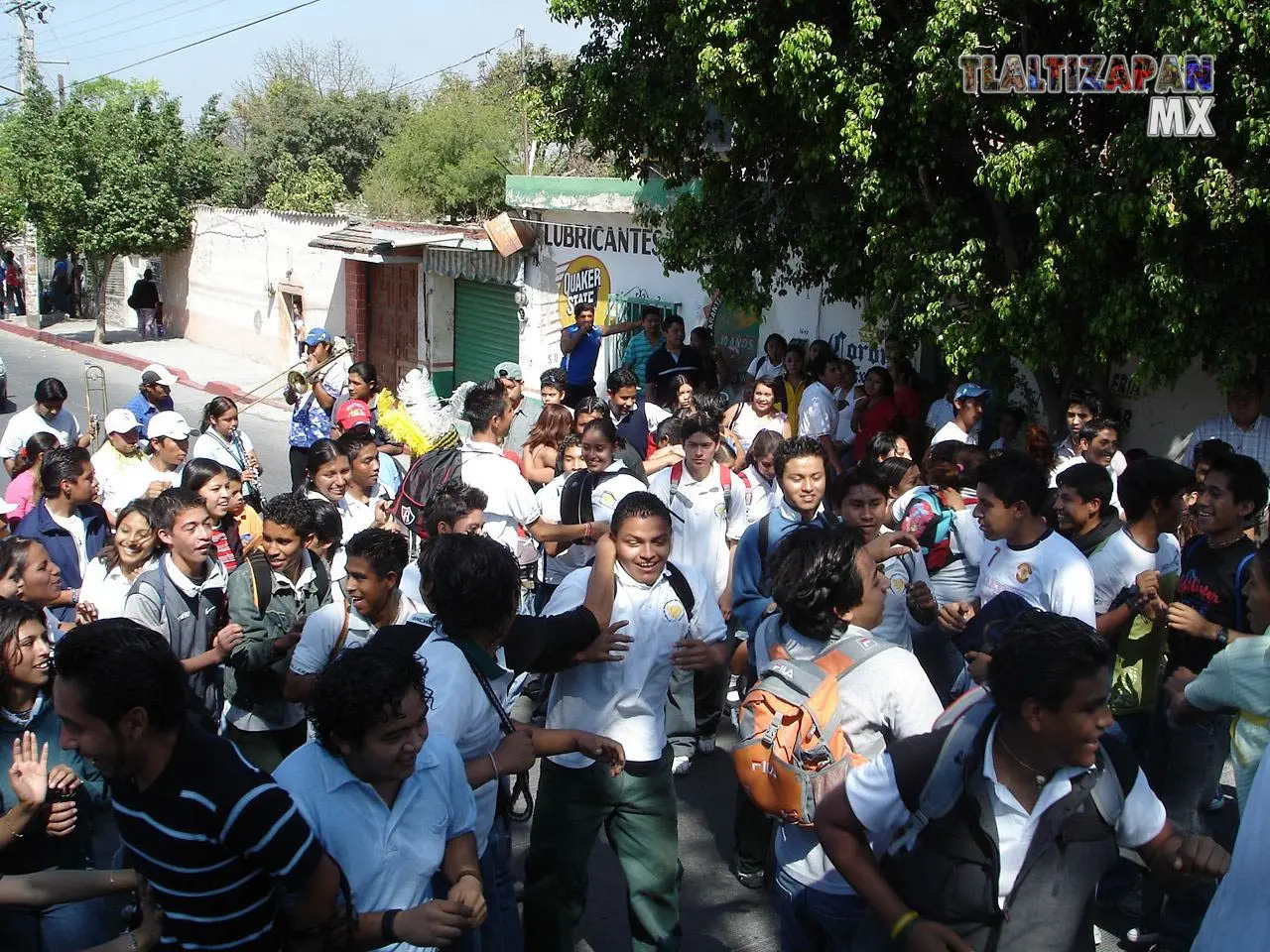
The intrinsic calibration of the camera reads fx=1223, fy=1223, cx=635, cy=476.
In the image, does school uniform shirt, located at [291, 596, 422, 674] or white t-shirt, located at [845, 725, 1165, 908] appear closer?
white t-shirt, located at [845, 725, 1165, 908]

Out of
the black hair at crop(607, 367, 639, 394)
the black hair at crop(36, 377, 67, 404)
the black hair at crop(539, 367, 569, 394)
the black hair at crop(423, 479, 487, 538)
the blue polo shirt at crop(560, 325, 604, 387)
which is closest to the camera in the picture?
the black hair at crop(423, 479, 487, 538)

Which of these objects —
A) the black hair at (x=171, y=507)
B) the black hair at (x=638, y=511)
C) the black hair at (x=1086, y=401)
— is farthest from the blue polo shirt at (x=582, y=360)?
the black hair at (x=638, y=511)

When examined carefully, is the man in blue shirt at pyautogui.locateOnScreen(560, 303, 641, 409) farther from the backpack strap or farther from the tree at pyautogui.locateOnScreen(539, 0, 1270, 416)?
the backpack strap

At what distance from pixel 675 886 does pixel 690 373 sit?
8015 mm

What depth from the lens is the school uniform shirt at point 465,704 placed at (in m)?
3.09

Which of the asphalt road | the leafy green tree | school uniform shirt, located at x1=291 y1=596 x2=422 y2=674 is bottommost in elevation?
the asphalt road

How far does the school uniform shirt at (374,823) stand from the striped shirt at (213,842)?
93 mm

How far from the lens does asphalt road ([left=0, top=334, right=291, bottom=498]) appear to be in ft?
48.7

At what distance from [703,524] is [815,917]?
3.36 metres

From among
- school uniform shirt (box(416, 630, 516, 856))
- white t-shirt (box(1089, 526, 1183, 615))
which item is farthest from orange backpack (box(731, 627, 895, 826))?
white t-shirt (box(1089, 526, 1183, 615))

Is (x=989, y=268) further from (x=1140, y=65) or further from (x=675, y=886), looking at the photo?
(x=675, y=886)

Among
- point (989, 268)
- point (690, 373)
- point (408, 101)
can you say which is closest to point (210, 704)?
point (989, 268)

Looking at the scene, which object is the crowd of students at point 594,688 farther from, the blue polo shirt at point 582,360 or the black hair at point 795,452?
the blue polo shirt at point 582,360

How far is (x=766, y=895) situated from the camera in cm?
490
